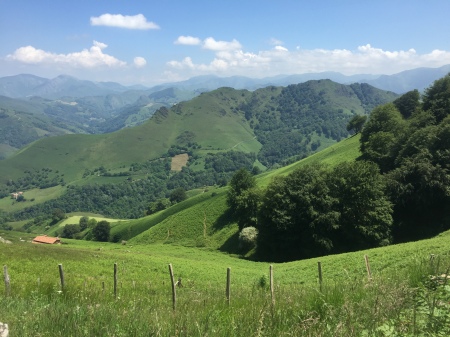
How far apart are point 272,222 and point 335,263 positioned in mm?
22304

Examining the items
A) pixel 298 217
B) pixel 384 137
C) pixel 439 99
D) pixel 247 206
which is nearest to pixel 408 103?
pixel 439 99

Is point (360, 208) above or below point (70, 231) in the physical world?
above

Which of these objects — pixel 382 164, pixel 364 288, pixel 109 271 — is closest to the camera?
pixel 364 288

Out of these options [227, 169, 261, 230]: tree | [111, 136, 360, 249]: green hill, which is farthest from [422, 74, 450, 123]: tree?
[227, 169, 261, 230]: tree

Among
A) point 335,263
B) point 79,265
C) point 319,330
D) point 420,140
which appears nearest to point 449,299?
point 319,330

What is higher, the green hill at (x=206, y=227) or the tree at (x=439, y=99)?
the tree at (x=439, y=99)

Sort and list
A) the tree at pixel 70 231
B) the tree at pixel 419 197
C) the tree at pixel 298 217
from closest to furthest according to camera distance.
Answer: the tree at pixel 419 197
the tree at pixel 298 217
the tree at pixel 70 231

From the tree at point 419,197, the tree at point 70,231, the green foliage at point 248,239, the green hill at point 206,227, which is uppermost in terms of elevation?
the tree at point 419,197

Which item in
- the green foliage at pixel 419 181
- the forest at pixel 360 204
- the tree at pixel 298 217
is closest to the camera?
the green foliage at pixel 419 181

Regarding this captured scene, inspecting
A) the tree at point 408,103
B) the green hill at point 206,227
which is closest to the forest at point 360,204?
the green hill at point 206,227

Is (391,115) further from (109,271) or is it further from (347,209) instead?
(109,271)

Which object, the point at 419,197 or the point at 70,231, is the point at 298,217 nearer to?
the point at 419,197

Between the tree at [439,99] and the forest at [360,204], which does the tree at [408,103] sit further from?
the forest at [360,204]

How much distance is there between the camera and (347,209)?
2014 inches
